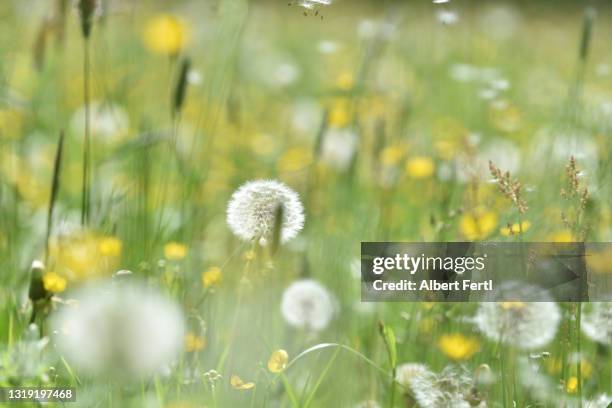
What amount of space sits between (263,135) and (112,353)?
64.3 inches

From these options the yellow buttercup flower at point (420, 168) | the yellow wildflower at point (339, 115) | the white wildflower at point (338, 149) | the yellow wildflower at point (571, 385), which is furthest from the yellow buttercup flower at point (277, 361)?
the white wildflower at point (338, 149)

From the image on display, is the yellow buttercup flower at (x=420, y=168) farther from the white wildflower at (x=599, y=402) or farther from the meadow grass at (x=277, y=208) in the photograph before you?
the white wildflower at (x=599, y=402)

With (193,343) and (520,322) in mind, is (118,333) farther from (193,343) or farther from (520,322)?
(520,322)

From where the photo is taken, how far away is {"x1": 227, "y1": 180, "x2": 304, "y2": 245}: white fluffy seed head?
1.23 m

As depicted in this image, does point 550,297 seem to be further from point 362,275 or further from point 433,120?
point 433,120

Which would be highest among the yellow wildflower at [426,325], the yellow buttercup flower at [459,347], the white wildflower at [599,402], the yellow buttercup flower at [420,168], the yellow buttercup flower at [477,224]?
the yellow buttercup flower at [420,168]

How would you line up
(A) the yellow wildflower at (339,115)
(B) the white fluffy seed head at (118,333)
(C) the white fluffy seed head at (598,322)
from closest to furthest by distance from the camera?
(B) the white fluffy seed head at (118,333) → (C) the white fluffy seed head at (598,322) → (A) the yellow wildflower at (339,115)

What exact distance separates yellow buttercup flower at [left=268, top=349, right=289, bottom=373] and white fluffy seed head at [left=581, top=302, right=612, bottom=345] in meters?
0.50

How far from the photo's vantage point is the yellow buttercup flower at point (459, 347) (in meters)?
1.27

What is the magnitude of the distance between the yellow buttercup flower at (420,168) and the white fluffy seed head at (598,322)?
2.20 ft

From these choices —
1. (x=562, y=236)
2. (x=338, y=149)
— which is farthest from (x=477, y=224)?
(x=338, y=149)

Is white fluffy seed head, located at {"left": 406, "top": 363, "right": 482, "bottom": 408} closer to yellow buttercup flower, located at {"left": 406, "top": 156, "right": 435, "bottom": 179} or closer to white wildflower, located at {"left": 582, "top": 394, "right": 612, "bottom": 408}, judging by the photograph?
white wildflower, located at {"left": 582, "top": 394, "right": 612, "bottom": 408}

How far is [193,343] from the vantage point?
1.25 m

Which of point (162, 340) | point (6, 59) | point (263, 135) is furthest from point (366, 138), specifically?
point (162, 340)
